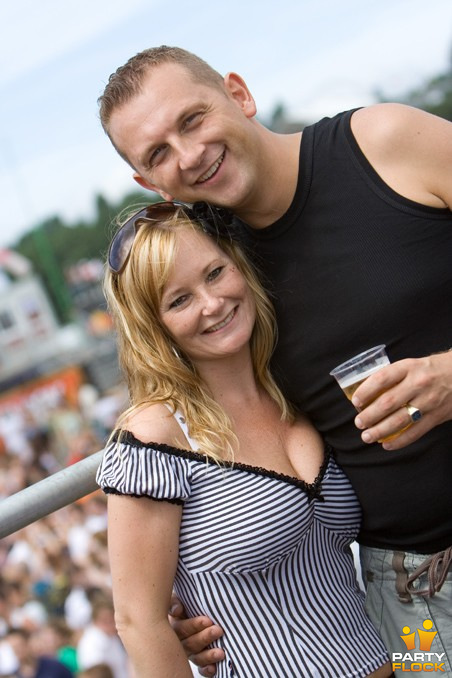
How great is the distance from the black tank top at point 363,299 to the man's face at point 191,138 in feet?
0.53

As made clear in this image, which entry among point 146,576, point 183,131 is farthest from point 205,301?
point 146,576

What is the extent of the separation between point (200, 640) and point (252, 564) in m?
0.26

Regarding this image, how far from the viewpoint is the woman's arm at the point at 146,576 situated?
208cm

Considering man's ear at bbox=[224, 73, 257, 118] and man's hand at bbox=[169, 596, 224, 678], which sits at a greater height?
man's ear at bbox=[224, 73, 257, 118]

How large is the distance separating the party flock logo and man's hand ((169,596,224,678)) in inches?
20.2

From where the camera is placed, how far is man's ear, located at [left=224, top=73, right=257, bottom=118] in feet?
8.18

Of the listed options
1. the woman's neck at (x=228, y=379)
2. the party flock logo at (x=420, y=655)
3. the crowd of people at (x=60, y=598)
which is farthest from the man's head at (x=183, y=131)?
the crowd of people at (x=60, y=598)

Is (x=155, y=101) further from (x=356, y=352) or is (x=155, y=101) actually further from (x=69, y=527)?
(x=69, y=527)

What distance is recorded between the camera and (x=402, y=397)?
1.92 meters

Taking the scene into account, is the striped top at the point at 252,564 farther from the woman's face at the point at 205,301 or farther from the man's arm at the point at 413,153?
the man's arm at the point at 413,153

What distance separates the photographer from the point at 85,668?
6.02 m

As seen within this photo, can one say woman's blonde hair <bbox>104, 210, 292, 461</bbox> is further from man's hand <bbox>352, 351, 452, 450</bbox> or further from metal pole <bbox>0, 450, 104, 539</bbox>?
man's hand <bbox>352, 351, 452, 450</bbox>

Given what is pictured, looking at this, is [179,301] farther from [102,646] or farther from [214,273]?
[102,646]

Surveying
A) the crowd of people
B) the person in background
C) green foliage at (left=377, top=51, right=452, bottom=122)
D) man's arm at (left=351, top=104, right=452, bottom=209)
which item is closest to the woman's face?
man's arm at (left=351, top=104, right=452, bottom=209)
